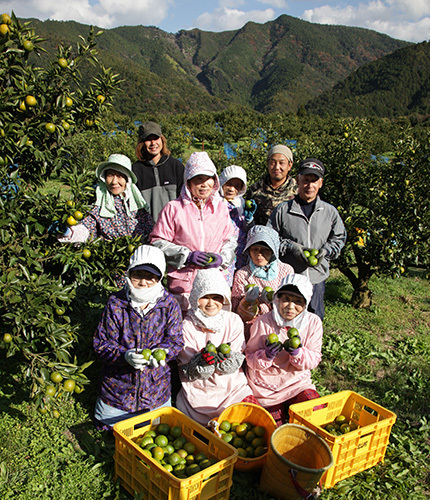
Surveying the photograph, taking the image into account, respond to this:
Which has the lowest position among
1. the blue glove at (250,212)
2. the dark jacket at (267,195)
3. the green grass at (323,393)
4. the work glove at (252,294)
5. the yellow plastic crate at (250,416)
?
the green grass at (323,393)

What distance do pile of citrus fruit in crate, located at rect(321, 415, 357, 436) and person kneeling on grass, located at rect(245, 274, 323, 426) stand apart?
266 mm

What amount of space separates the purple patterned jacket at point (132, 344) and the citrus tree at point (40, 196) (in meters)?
0.29

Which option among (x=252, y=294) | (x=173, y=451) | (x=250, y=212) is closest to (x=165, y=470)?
(x=173, y=451)

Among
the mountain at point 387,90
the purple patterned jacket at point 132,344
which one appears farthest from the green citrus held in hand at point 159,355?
the mountain at point 387,90

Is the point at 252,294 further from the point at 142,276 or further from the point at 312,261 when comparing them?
the point at 142,276

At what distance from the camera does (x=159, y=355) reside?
10.5ft

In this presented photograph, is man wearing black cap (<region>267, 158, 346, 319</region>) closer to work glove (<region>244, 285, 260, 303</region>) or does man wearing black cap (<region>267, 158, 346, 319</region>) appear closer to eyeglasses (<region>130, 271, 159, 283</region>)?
work glove (<region>244, 285, 260, 303</region>)

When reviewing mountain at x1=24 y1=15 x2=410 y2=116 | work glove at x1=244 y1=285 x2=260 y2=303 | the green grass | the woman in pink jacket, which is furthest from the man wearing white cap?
mountain at x1=24 y1=15 x2=410 y2=116

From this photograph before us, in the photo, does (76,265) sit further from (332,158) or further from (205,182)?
(332,158)

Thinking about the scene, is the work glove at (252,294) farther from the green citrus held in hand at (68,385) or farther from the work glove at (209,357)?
the green citrus held in hand at (68,385)

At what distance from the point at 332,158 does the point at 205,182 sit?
141 inches

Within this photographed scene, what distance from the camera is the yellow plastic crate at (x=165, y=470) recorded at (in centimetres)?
255

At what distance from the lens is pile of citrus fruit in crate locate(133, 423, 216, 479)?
2.90m

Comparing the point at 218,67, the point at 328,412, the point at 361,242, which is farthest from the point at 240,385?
the point at 218,67
